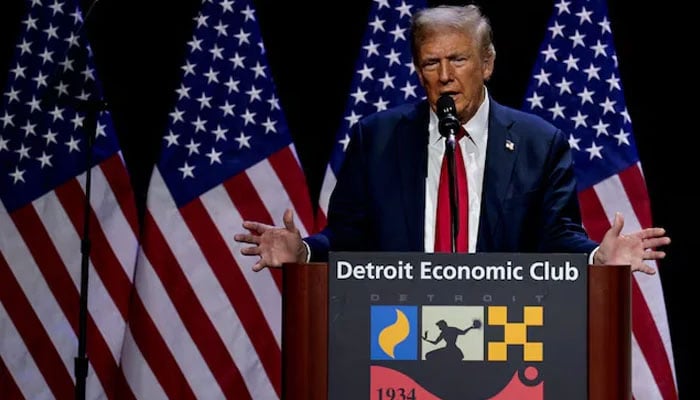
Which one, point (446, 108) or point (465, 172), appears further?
point (465, 172)

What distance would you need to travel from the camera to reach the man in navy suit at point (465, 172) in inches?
100

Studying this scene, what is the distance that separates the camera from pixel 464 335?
183 centimetres

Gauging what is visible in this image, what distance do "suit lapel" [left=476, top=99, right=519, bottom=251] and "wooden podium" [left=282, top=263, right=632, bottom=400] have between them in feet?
2.25

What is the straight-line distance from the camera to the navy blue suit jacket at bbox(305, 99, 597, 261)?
2.54 metres

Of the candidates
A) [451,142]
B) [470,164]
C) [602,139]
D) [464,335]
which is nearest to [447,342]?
[464,335]

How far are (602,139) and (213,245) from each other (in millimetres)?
1707

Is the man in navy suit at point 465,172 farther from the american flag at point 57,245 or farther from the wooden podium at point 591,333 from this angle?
the american flag at point 57,245

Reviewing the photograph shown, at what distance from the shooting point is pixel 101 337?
459 centimetres

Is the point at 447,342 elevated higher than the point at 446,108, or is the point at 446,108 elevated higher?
the point at 446,108

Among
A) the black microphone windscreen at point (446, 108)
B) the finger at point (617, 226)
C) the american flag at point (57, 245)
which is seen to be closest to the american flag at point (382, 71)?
the american flag at point (57, 245)

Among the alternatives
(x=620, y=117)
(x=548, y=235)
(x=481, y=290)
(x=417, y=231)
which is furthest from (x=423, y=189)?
(x=620, y=117)

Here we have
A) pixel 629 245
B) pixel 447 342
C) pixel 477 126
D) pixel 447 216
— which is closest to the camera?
pixel 447 342

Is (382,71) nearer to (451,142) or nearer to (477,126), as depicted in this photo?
(477,126)

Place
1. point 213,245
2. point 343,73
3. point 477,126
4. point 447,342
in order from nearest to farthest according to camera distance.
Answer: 1. point 447,342
2. point 477,126
3. point 213,245
4. point 343,73
